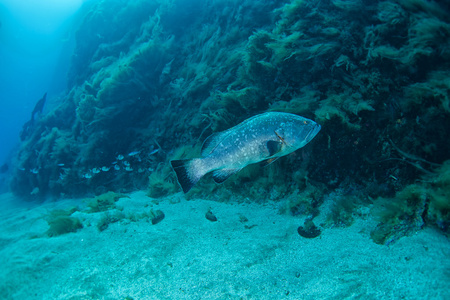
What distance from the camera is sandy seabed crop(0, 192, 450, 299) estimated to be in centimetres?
219

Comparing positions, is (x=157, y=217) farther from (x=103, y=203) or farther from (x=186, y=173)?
(x=103, y=203)

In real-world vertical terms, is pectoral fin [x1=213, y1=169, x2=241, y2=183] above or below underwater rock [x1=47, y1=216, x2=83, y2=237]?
above

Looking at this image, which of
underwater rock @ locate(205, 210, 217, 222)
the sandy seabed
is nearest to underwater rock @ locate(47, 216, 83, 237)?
the sandy seabed

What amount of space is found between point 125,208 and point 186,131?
3.01 meters

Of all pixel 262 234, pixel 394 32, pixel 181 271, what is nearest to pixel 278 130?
pixel 262 234

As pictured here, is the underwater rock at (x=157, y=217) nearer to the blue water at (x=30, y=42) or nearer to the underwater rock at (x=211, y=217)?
the underwater rock at (x=211, y=217)

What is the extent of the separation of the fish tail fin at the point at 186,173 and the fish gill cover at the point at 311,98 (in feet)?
6.84

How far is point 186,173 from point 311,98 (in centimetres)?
296

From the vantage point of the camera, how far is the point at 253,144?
113 inches

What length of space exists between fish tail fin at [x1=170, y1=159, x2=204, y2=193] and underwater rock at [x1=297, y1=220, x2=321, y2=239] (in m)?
1.95

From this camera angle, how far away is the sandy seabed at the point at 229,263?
7.20 ft

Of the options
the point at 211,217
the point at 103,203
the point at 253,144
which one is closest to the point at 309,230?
the point at 253,144

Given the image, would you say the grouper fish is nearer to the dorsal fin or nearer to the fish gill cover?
the dorsal fin

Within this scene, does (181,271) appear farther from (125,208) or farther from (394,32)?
(394,32)
